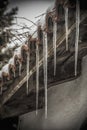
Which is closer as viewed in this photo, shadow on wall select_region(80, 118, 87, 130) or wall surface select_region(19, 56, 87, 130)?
shadow on wall select_region(80, 118, 87, 130)

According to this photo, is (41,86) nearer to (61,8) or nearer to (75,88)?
(75,88)

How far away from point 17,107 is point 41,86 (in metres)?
0.69

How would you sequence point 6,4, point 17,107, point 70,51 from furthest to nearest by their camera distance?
1. point 6,4
2. point 17,107
3. point 70,51

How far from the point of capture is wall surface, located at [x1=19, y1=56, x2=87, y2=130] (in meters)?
5.32

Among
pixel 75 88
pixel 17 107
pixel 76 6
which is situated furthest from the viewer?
pixel 75 88

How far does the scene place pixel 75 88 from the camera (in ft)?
17.6

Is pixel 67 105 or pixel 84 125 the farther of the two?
pixel 67 105

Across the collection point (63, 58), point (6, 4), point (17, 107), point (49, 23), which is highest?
point (6, 4)

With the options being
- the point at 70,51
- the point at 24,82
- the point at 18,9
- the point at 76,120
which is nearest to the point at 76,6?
the point at 70,51

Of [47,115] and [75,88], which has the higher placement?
[75,88]

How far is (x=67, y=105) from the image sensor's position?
17.8ft

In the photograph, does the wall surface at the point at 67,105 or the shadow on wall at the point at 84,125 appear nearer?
the shadow on wall at the point at 84,125

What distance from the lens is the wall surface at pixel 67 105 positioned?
5.32 metres

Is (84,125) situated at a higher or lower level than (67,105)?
lower
